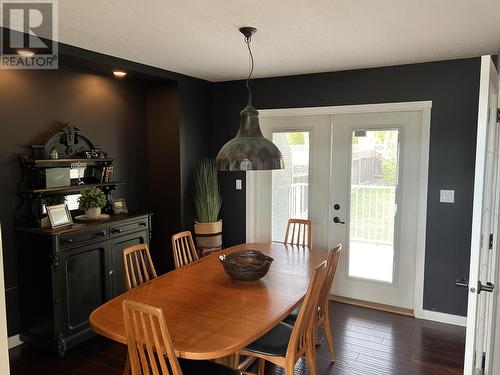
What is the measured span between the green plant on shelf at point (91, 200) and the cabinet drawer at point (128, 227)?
0.25 meters

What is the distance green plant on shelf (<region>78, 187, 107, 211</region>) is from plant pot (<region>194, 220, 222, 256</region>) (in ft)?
3.92

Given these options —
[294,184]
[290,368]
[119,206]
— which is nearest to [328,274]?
[290,368]

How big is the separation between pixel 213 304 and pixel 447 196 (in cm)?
255

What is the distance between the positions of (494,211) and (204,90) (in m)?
3.35

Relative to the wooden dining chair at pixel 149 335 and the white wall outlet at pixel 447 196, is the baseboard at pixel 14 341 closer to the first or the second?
the wooden dining chair at pixel 149 335

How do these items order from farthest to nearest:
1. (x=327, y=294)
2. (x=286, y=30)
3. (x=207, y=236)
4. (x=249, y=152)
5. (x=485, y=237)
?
(x=207, y=236), (x=327, y=294), (x=286, y=30), (x=249, y=152), (x=485, y=237)

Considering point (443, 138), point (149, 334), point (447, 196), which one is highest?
point (443, 138)

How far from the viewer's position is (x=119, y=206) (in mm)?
3963

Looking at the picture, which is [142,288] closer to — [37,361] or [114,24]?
[37,361]

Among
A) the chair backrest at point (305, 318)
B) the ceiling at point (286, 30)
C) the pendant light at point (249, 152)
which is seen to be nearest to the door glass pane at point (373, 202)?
the ceiling at point (286, 30)

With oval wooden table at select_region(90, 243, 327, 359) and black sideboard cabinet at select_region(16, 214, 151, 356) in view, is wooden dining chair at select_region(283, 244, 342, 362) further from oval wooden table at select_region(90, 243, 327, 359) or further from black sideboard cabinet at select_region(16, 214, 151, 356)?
black sideboard cabinet at select_region(16, 214, 151, 356)

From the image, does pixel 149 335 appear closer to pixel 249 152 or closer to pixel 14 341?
pixel 249 152

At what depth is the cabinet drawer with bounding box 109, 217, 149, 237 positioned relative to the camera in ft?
11.5

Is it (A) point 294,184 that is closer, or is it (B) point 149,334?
(B) point 149,334
